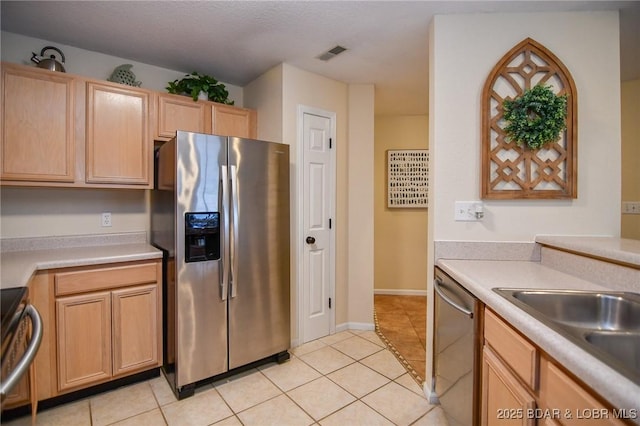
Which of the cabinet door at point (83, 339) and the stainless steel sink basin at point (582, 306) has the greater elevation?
the stainless steel sink basin at point (582, 306)

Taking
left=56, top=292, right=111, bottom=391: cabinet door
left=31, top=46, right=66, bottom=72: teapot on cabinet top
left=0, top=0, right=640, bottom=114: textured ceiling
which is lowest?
left=56, top=292, right=111, bottom=391: cabinet door

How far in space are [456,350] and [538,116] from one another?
1.38 m

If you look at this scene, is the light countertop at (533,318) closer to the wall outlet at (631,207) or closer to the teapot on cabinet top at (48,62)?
the wall outlet at (631,207)

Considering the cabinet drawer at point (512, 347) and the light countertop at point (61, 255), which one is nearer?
the cabinet drawer at point (512, 347)

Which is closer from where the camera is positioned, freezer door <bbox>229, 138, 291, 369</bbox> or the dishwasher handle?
the dishwasher handle

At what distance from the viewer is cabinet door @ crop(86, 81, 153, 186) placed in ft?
6.97

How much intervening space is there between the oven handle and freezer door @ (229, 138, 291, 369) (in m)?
1.15

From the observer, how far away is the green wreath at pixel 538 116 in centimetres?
168

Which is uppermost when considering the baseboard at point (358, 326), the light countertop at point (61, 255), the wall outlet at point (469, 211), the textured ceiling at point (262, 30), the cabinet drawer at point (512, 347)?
the textured ceiling at point (262, 30)

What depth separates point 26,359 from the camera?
0.87 m

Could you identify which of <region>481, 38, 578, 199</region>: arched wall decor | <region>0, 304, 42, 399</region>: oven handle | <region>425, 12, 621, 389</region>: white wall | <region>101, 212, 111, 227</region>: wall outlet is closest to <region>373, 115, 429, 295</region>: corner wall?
<region>425, 12, 621, 389</region>: white wall

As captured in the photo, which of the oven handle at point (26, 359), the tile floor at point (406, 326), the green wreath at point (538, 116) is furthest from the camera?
the tile floor at point (406, 326)

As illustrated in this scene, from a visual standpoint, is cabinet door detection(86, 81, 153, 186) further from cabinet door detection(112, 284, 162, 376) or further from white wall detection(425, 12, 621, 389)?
white wall detection(425, 12, 621, 389)

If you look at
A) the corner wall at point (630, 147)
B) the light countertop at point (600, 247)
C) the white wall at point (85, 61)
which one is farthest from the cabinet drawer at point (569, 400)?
the white wall at point (85, 61)
